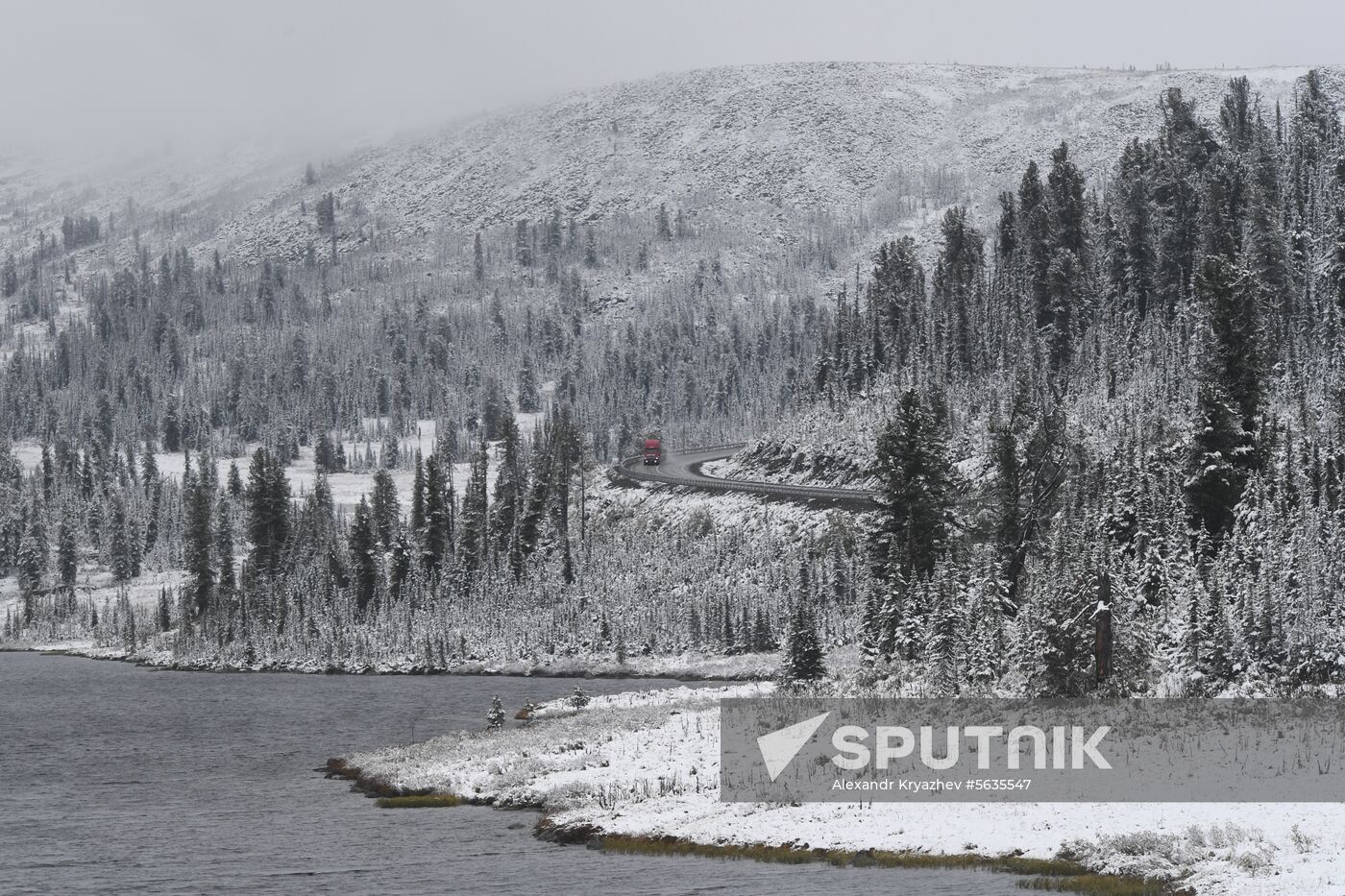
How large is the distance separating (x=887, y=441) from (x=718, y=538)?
53.7 metres

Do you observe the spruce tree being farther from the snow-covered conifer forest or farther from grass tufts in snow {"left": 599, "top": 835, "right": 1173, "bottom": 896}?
grass tufts in snow {"left": 599, "top": 835, "right": 1173, "bottom": 896}

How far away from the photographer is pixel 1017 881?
2702 centimetres

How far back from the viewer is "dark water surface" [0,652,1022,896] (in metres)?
29.9

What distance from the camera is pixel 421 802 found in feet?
136

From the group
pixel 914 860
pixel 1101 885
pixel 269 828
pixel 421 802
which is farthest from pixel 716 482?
pixel 1101 885

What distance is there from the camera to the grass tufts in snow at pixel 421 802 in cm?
4112

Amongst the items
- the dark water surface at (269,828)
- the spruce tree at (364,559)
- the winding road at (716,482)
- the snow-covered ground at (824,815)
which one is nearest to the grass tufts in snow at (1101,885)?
the snow-covered ground at (824,815)

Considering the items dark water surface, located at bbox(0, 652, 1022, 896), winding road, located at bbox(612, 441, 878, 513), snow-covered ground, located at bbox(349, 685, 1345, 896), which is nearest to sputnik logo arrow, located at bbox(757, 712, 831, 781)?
snow-covered ground, located at bbox(349, 685, 1345, 896)

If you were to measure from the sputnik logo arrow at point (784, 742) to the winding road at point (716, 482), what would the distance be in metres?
32.5

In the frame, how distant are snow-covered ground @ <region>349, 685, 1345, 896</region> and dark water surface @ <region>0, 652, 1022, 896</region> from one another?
56.1 inches

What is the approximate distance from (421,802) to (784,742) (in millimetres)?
11530

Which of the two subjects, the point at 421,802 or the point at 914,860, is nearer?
the point at 914,860

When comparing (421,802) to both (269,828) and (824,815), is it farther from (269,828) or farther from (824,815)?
(824,815)

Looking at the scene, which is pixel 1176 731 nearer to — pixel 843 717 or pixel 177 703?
pixel 843 717
